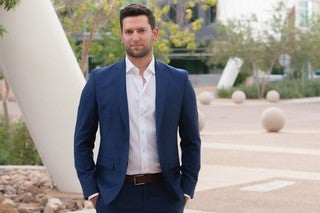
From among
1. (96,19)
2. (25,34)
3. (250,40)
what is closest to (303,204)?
(25,34)

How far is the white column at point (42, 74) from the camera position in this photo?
30.8 ft

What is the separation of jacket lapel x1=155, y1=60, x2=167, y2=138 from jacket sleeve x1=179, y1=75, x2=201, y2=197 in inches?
5.6

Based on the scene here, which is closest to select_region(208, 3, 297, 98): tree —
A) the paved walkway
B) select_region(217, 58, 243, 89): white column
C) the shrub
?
the shrub

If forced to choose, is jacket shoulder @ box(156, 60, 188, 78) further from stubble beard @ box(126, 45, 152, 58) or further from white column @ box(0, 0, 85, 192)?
white column @ box(0, 0, 85, 192)

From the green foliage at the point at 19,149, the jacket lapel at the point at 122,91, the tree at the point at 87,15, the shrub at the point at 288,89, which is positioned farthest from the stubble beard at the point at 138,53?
the shrub at the point at 288,89

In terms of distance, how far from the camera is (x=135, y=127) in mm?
3988

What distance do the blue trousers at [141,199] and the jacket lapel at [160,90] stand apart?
0.96 feet

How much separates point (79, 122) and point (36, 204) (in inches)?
207

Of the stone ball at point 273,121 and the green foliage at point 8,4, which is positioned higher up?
the green foliage at point 8,4

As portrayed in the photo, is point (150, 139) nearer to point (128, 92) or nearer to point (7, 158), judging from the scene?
point (128, 92)

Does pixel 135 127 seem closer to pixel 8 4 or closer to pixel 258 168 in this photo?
pixel 8 4

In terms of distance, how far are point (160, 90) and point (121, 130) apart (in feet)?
0.94

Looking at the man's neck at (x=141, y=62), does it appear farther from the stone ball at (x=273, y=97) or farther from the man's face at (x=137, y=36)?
the stone ball at (x=273, y=97)

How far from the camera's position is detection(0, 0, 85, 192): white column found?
30.8 feet
